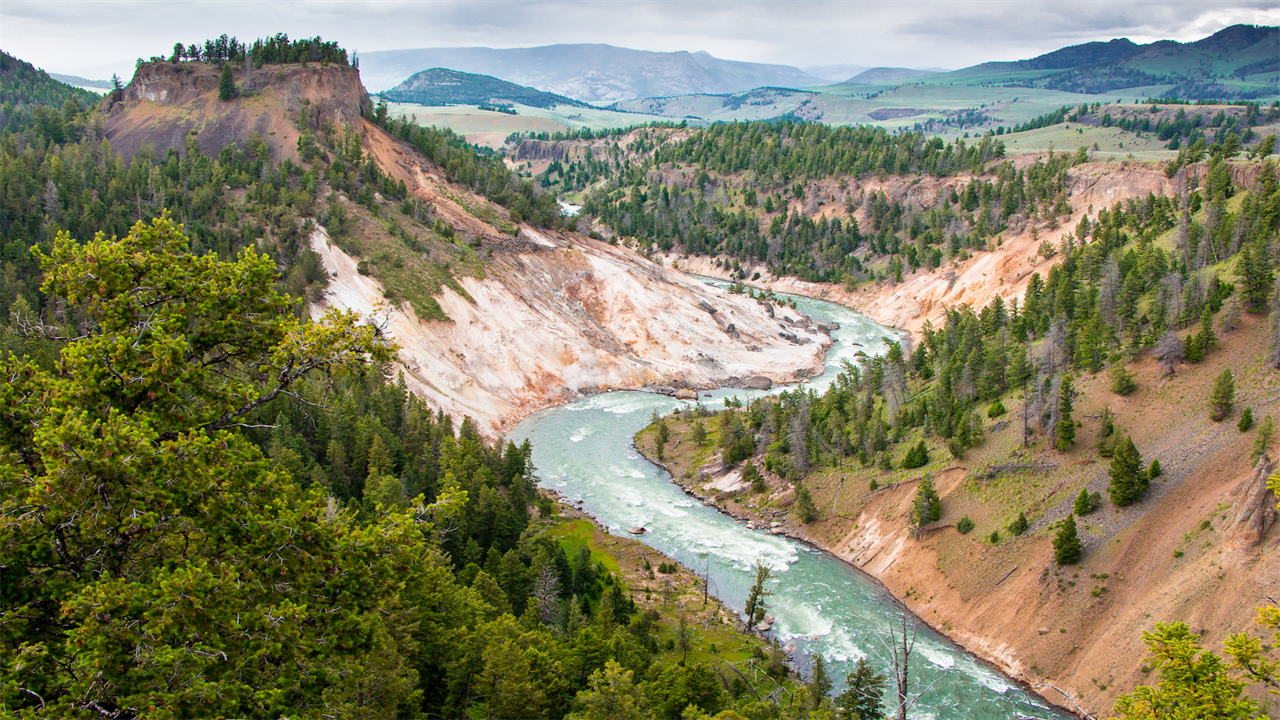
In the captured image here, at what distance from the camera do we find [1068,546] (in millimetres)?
41562

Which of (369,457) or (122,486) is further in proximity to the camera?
(369,457)

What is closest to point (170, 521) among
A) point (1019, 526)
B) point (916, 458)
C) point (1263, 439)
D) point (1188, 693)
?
point (1188, 693)

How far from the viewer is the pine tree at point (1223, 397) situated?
43969 mm

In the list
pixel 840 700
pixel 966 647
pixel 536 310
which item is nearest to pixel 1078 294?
pixel 966 647

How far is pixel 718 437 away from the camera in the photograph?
7038 cm

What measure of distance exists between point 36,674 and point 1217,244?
75560 mm

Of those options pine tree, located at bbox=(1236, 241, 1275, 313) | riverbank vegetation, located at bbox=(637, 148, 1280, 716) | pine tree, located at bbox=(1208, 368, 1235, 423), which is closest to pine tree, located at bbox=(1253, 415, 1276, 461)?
riverbank vegetation, located at bbox=(637, 148, 1280, 716)

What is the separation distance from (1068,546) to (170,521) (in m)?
42.3

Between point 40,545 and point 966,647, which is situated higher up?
point 40,545

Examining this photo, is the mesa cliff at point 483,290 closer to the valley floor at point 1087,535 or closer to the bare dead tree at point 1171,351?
the valley floor at point 1087,535

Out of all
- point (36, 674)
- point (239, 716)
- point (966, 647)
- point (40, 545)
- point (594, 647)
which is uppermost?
point (40, 545)

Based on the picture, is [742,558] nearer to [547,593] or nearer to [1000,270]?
[547,593]

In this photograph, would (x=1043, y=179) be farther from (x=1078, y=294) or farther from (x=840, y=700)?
(x=840, y=700)

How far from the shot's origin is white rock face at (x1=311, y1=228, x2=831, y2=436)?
77.4m
